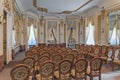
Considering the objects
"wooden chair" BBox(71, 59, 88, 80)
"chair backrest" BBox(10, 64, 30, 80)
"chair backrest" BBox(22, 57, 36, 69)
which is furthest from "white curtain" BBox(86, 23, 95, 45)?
"chair backrest" BBox(10, 64, 30, 80)

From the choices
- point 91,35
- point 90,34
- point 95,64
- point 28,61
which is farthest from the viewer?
point 90,34

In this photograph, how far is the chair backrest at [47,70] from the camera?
12.3 ft

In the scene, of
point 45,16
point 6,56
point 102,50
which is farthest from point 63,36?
point 6,56

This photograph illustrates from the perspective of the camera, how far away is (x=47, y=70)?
3.87m

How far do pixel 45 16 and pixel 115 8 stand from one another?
30.2 ft

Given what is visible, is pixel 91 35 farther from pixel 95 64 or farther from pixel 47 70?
pixel 47 70

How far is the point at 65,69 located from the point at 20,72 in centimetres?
141

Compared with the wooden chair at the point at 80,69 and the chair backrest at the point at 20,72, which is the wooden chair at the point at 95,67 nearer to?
the wooden chair at the point at 80,69

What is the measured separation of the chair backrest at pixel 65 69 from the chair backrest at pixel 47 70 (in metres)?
0.31

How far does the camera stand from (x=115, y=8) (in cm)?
1097

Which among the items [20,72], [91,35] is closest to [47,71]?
[20,72]

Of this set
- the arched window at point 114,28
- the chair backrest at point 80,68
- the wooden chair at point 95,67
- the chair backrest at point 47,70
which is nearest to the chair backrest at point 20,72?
the chair backrest at point 47,70

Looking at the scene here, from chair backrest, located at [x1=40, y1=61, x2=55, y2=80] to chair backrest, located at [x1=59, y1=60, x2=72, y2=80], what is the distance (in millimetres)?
306

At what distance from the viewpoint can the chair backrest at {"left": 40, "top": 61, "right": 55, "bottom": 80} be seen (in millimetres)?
3762
